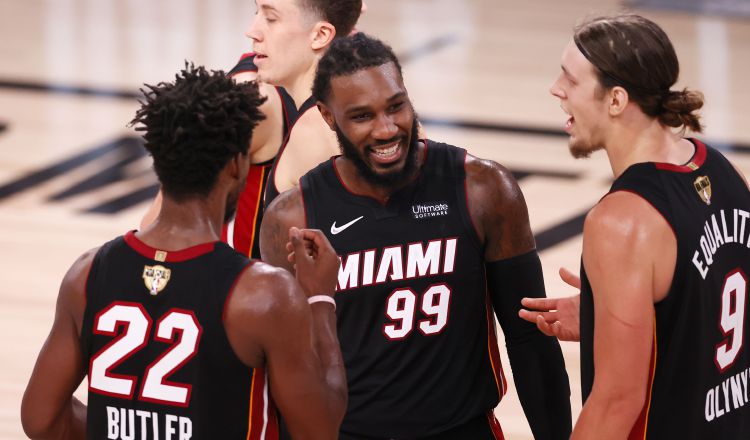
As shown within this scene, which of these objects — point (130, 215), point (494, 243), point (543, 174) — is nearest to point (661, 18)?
point (543, 174)

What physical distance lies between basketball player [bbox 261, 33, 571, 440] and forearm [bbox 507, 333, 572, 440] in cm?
13

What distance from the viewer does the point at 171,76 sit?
9.88 metres

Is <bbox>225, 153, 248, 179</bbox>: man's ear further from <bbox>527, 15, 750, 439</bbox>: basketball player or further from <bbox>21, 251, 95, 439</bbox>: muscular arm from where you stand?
<bbox>527, 15, 750, 439</bbox>: basketball player

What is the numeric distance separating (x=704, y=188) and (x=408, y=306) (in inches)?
31.9

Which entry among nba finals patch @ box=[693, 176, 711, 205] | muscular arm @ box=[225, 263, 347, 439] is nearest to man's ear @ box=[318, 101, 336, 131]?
muscular arm @ box=[225, 263, 347, 439]

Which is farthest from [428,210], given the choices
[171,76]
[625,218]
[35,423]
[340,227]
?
[171,76]

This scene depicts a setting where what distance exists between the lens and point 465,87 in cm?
1016

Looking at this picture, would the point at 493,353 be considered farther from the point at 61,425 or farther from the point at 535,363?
the point at 61,425

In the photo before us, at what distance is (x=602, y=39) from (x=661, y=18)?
31.3ft

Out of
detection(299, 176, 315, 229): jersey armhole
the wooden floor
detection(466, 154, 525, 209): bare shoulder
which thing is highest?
detection(466, 154, 525, 209): bare shoulder

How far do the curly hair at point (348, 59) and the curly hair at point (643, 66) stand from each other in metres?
0.61

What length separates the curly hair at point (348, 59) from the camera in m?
3.39

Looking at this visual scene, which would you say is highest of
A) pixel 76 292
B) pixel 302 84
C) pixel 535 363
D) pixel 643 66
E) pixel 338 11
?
pixel 643 66

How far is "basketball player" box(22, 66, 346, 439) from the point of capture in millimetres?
2680
